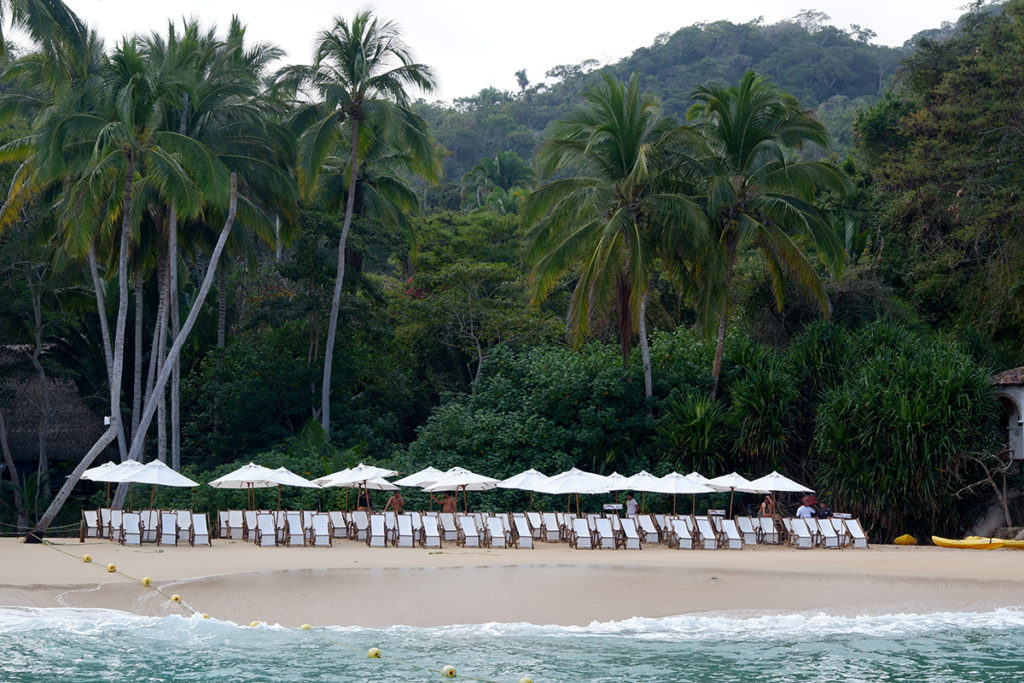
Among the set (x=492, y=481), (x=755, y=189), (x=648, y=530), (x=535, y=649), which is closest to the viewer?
(x=535, y=649)

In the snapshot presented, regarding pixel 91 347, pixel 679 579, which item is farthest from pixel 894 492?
pixel 91 347

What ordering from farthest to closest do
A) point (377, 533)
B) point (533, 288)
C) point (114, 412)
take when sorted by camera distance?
point (533, 288)
point (114, 412)
point (377, 533)

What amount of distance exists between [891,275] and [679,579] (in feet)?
54.7

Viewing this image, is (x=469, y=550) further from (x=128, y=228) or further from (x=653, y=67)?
(x=653, y=67)

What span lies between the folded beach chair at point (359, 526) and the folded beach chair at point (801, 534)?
8266mm

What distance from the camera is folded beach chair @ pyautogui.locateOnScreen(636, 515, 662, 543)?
20672 mm

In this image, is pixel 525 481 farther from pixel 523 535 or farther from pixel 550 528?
pixel 550 528

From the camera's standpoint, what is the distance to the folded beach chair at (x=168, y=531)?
19.0 metres

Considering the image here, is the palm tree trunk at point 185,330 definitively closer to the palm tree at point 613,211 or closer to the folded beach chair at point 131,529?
the folded beach chair at point 131,529

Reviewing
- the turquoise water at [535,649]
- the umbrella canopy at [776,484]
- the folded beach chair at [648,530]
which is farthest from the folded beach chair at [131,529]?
the umbrella canopy at [776,484]

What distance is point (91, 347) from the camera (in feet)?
103

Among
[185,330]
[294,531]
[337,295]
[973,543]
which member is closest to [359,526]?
[294,531]

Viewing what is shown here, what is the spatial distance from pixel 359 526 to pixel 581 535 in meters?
4.35

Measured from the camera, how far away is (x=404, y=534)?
65.3 ft
